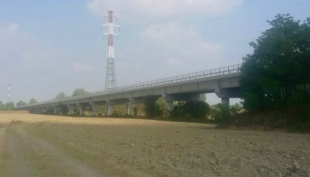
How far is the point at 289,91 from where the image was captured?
43031 mm

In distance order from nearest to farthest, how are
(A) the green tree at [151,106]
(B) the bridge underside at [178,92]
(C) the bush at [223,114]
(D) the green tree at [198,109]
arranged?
(C) the bush at [223,114] < (B) the bridge underside at [178,92] < (D) the green tree at [198,109] < (A) the green tree at [151,106]

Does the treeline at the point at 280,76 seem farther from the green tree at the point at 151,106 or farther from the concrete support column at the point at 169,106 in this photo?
the green tree at the point at 151,106

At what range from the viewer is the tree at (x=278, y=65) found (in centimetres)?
4106

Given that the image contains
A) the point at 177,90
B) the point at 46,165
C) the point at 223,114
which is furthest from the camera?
the point at 177,90

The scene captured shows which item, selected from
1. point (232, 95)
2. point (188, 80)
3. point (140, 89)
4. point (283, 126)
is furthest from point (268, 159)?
point (140, 89)

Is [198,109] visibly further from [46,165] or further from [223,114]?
[46,165]

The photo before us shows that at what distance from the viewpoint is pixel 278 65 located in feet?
137

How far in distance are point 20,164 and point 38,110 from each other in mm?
189526

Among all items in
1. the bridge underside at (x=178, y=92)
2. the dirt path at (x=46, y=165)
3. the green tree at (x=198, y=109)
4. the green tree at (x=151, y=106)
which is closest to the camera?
the dirt path at (x=46, y=165)

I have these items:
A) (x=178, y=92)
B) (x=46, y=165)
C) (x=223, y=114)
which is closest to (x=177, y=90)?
(x=178, y=92)

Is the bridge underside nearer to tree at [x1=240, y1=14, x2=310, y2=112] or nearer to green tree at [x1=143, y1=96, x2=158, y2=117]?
green tree at [x1=143, y1=96, x2=158, y2=117]

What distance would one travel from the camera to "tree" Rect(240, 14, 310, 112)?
4106cm

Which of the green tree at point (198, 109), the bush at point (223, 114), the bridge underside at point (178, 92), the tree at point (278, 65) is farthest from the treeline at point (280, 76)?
the green tree at point (198, 109)

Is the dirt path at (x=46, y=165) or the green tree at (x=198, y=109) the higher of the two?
the green tree at (x=198, y=109)
